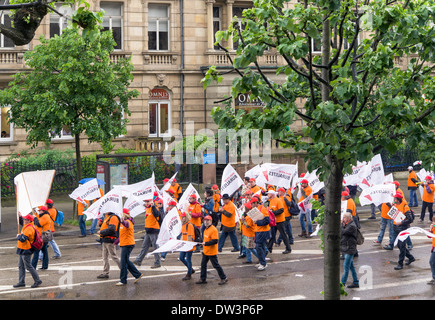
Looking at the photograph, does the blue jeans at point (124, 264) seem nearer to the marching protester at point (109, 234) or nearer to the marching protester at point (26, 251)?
the marching protester at point (109, 234)

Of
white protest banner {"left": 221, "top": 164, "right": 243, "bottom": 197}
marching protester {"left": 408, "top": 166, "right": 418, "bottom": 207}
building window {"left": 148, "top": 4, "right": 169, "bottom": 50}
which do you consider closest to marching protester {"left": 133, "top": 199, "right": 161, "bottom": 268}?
white protest banner {"left": 221, "top": 164, "right": 243, "bottom": 197}

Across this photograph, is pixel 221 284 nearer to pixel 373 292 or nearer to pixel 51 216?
pixel 373 292

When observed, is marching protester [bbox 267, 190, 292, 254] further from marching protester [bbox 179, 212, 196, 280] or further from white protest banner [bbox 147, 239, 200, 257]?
white protest banner [bbox 147, 239, 200, 257]

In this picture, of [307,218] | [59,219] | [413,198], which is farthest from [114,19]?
[413,198]

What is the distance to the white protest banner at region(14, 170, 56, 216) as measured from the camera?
565 inches

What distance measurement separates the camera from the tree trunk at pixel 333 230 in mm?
8133

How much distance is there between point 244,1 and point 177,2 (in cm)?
365

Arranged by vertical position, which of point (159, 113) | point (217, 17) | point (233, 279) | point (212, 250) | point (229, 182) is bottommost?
point (233, 279)

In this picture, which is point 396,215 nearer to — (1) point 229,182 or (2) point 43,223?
(1) point 229,182

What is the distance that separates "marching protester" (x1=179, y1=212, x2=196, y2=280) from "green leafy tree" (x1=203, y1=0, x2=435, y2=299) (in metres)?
6.24

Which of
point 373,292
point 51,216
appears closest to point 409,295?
point 373,292

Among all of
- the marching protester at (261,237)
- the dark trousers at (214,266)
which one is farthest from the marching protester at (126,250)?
the marching protester at (261,237)

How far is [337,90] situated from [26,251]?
868 centimetres

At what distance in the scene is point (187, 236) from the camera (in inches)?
569
